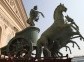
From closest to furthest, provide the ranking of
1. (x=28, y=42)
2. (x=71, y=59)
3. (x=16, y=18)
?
(x=71, y=59)
(x=28, y=42)
(x=16, y=18)

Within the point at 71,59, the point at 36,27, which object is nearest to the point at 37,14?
the point at 36,27

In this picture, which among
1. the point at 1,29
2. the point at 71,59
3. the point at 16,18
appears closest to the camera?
the point at 71,59

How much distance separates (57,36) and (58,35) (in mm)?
50

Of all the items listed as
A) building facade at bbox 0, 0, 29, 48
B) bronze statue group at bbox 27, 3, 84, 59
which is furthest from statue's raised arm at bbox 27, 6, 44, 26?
building facade at bbox 0, 0, 29, 48

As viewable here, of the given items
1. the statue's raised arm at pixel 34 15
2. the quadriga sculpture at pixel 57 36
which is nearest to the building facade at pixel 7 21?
the statue's raised arm at pixel 34 15

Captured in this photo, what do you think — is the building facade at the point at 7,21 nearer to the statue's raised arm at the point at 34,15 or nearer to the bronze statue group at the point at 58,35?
the statue's raised arm at the point at 34,15

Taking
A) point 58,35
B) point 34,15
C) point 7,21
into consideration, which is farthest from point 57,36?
point 7,21

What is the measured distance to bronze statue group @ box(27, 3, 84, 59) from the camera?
35.1 feet

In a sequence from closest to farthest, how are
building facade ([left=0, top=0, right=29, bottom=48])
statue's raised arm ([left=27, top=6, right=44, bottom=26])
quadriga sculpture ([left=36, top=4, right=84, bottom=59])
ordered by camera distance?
quadriga sculpture ([left=36, top=4, right=84, bottom=59]) < statue's raised arm ([left=27, top=6, right=44, bottom=26]) < building facade ([left=0, top=0, right=29, bottom=48])

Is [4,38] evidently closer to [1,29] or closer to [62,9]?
[1,29]

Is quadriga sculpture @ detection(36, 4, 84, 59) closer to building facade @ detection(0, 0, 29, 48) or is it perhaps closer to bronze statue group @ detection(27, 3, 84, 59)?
bronze statue group @ detection(27, 3, 84, 59)

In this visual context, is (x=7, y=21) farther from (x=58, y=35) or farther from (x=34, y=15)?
(x=58, y=35)

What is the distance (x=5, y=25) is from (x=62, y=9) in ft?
26.0

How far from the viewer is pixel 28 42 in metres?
11.6
